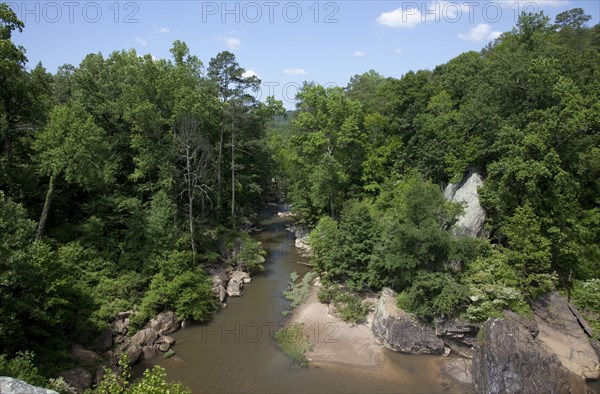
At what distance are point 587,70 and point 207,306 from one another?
29725 mm

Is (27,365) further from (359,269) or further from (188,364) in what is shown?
(359,269)

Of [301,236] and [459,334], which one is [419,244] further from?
[301,236]

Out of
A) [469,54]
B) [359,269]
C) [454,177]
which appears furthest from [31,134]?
[469,54]

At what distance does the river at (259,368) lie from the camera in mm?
16719

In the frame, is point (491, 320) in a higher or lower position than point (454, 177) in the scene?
lower

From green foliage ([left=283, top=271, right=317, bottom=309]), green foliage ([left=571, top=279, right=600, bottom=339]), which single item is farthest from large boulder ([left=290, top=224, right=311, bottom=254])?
green foliage ([left=571, top=279, right=600, bottom=339])

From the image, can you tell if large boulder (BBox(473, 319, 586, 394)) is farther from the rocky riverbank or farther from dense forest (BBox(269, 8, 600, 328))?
dense forest (BBox(269, 8, 600, 328))

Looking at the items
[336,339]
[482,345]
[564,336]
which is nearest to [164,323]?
[336,339]

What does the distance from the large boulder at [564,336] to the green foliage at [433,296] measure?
4614mm

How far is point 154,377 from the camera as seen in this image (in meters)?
8.95

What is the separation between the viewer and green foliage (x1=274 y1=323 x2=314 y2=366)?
1878 cm

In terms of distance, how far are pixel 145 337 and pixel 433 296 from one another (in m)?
16.0

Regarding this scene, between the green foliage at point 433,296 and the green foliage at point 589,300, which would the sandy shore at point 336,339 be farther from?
the green foliage at point 589,300

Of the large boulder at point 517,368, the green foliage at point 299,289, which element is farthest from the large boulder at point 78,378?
the large boulder at point 517,368
